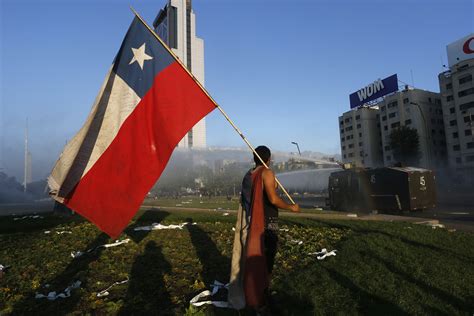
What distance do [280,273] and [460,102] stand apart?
80.4 m

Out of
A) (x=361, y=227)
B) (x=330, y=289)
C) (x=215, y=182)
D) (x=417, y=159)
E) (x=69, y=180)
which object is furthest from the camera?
(x=215, y=182)

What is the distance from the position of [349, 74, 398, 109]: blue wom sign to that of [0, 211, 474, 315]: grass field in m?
82.0

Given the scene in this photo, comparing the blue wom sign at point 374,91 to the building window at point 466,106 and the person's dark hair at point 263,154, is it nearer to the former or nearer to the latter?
the building window at point 466,106

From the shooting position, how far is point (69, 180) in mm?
4824

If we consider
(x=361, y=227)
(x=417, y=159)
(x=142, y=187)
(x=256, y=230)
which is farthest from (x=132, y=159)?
(x=417, y=159)

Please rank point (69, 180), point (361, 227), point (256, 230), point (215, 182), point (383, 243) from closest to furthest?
point (256, 230), point (69, 180), point (383, 243), point (361, 227), point (215, 182)

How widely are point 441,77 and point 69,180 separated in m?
87.4

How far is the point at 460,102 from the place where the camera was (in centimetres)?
7038

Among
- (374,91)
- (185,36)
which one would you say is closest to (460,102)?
(374,91)

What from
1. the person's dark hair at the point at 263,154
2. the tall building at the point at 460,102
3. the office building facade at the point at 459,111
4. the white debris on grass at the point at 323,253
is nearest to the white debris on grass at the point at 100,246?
the white debris on grass at the point at 323,253

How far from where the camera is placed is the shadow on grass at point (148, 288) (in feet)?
15.8

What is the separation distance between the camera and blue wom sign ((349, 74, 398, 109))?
82.6 m

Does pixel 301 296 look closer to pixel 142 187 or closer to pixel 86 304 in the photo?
pixel 142 187

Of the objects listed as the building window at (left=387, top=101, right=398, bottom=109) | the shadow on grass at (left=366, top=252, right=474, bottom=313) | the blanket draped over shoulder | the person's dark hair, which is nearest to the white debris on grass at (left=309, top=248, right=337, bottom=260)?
the shadow on grass at (left=366, top=252, right=474, bottom=313)
